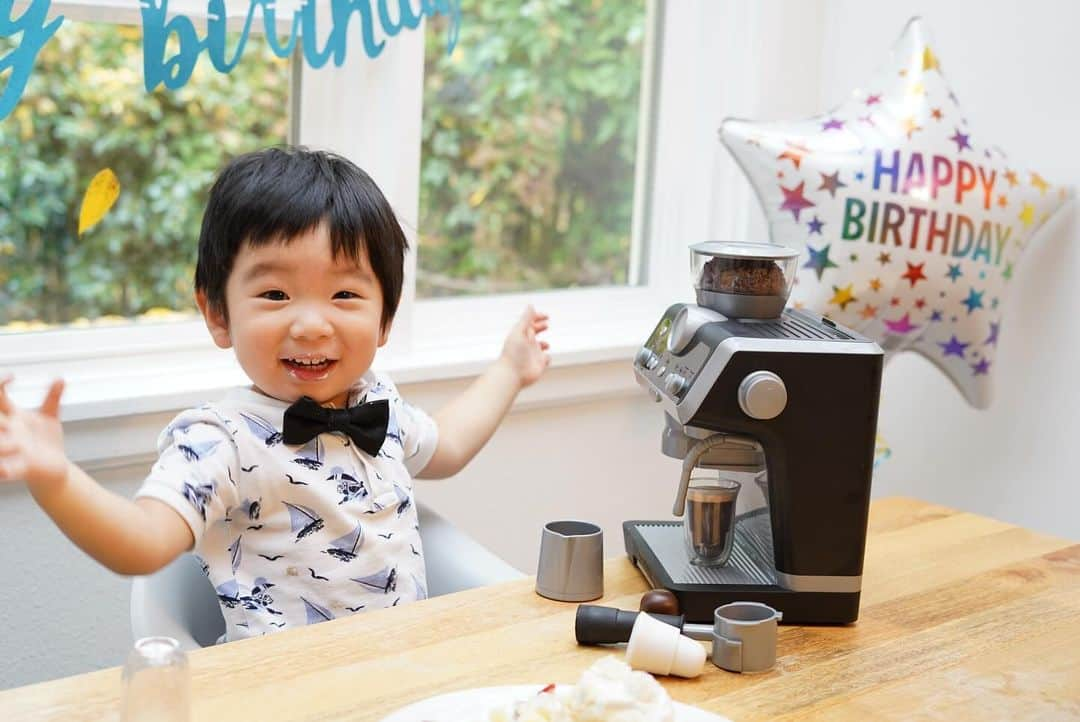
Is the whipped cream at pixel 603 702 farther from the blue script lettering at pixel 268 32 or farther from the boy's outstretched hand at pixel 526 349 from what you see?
the blue script lettering at pixel 268 32

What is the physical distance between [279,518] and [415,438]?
285 mm

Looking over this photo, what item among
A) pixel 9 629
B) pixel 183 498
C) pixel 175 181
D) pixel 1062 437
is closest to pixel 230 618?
pixel 183 498

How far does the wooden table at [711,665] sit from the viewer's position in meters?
1.17

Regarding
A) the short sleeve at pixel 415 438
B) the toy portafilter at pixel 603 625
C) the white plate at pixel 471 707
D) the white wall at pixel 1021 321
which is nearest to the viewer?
the white plate at pixel 471 707

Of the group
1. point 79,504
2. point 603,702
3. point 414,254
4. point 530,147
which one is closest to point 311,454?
point 79,504

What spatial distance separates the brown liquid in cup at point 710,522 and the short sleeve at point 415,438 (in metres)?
0.43

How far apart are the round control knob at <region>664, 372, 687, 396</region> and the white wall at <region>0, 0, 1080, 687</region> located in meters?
0.89

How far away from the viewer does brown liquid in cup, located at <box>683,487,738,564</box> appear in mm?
1488

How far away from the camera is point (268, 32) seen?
6.79 ft

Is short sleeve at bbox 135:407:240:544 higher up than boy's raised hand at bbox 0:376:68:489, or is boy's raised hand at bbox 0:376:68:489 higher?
boy's raised hand at bbox 0:376:68:489

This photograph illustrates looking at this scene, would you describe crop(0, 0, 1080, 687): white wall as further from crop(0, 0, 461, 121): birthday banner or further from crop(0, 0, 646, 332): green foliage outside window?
crop(0, 0, 461, 121): birthday banner

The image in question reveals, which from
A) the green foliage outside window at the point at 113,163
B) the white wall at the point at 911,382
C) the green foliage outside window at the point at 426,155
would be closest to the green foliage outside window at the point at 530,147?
the green foliage outside window at the point at 426,155

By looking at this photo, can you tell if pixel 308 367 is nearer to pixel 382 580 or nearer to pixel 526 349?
pixel 382 580

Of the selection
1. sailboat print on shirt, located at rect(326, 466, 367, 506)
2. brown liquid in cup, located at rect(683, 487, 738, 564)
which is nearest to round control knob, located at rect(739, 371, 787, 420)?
brown liquid in cup, located at rect(683, 487, 738, 564)
